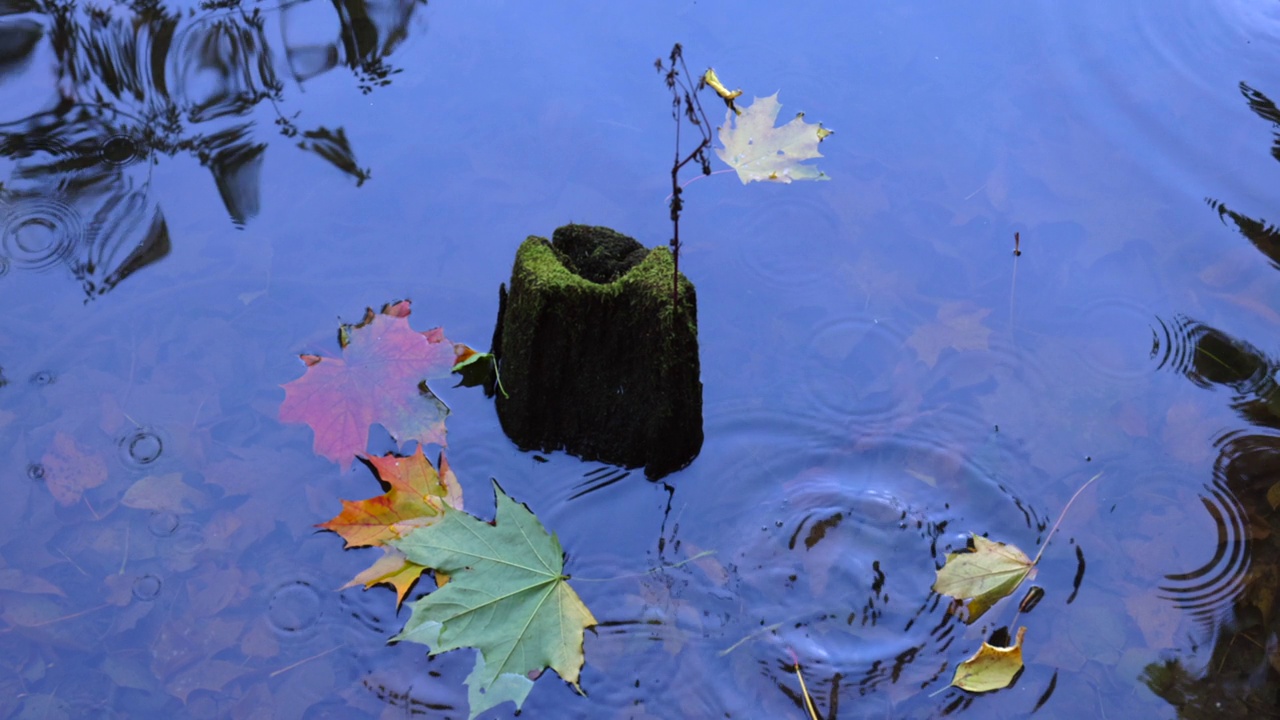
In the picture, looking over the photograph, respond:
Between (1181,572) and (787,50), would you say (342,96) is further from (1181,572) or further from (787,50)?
(1181,572)

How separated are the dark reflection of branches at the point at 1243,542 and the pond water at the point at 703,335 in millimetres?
13

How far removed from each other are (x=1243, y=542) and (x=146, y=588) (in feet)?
11.4

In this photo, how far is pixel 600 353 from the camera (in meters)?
2.78

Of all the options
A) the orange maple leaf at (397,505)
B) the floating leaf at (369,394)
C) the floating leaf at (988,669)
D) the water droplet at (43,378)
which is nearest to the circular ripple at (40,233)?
the water droplet at (43,378)

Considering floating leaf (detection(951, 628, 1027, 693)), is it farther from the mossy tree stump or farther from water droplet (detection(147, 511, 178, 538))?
water droplet (detection(147, 511, 178, 538))

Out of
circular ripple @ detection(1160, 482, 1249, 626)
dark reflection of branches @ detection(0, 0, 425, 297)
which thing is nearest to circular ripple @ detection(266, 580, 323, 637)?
dark reflection of branches @ detection(0, 0, 425, 297)

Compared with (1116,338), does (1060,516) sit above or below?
below

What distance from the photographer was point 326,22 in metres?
4.72

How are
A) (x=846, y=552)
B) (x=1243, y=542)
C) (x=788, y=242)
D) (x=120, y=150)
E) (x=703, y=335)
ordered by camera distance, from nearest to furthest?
1. (x=846, y=552)
2. (x=1243, y=542)
3. (x=703, y=335)
4. (x=788, y=242)
5. (x=120, y=150)

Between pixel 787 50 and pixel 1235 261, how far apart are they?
7.03 ft

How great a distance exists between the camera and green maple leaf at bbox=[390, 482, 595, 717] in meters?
2.34

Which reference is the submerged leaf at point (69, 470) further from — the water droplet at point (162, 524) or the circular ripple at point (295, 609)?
the circular ripple at point (295, 609)

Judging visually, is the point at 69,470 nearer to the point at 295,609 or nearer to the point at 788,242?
the point at 295,609

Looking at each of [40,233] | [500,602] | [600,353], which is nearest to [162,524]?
[500,602]
